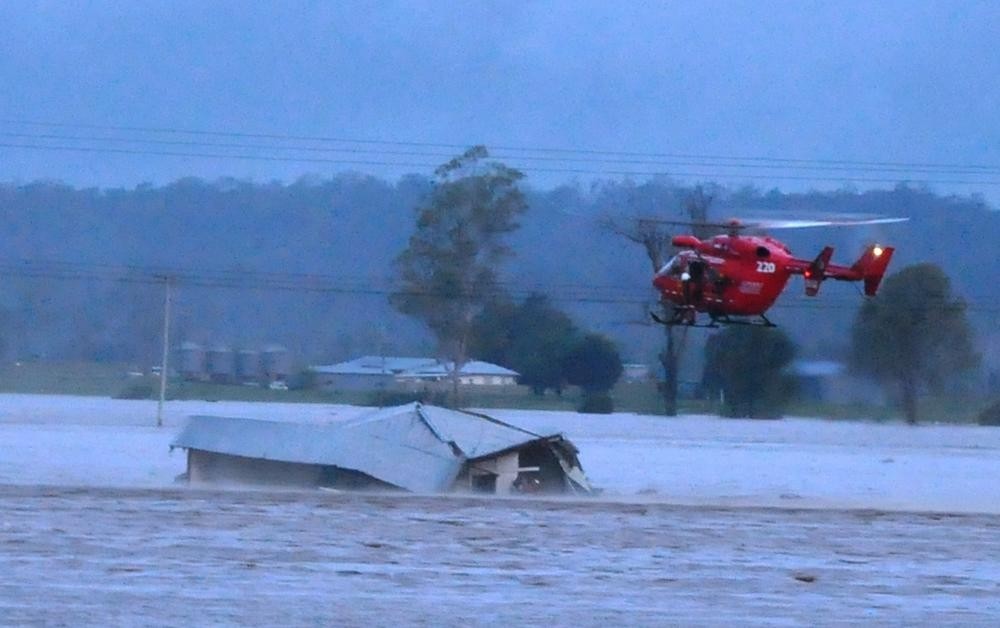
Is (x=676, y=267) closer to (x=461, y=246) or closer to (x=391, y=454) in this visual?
(x=391, y=454)

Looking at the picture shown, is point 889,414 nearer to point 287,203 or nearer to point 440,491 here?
point 440,491

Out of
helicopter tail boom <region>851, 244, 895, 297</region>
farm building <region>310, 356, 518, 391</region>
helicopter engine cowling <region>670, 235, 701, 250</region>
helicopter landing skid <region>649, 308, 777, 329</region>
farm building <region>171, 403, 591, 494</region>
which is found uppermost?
helicopter engine cowling <region>670, 235, 701, 250</region>

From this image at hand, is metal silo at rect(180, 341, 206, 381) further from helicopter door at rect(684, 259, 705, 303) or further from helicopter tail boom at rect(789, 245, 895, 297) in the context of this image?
helicopter tail boom at rect(789, 245, 895, 297)

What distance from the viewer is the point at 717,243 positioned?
24.1 m

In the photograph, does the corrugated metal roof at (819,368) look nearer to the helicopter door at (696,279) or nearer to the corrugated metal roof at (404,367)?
the corrugated metal roof at (404,367)

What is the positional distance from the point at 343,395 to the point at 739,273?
15.7m

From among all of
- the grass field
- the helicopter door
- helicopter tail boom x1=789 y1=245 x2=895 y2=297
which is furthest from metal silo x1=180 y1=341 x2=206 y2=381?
helicopter tail boom x1=789 y1=245 x2=895 y2=297

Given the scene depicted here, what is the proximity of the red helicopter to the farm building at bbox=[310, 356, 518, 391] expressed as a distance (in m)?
13.8

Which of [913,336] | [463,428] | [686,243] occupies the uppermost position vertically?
[686,243]

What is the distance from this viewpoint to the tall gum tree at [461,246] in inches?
1521

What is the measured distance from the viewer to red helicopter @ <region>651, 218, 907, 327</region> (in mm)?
23672

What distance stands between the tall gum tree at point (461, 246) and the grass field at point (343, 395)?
2.28 meters

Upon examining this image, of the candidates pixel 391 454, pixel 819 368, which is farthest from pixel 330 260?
pixel 391 454

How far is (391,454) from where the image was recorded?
22422 millimetres
